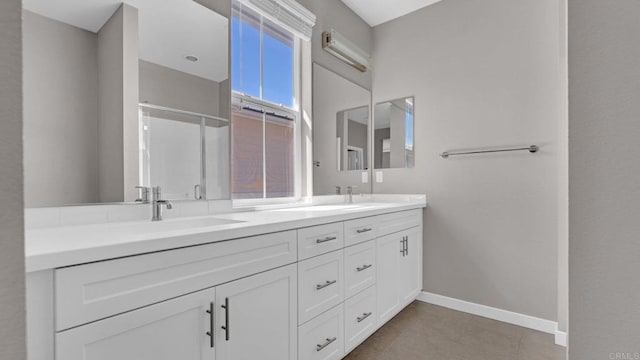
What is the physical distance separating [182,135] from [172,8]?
25.5 inches

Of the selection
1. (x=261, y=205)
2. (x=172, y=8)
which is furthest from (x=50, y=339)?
(x=172, y=8)

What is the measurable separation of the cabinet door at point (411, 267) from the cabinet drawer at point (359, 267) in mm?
477

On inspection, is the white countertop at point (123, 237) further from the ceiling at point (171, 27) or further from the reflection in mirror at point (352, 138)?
the reflection in mirror at point (352, 138)

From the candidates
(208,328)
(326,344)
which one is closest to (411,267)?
(326,344)

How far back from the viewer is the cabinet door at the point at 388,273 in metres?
1.95

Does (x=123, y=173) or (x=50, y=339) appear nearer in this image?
(x=50, y=339)

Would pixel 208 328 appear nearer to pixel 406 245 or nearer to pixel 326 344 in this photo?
pixel 326 344

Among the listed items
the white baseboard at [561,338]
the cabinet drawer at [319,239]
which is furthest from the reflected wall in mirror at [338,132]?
the white baseboard at [561,338]

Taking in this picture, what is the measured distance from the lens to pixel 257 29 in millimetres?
2070

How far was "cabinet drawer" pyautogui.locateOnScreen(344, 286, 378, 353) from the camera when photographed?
1643 millimetres

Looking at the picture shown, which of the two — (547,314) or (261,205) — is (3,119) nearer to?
(261,205)

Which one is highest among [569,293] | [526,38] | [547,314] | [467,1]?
[467,1]

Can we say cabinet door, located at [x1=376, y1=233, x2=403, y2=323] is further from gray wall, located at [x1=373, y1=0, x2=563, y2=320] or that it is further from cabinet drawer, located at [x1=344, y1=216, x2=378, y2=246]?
gray wall, located at [x1=373, y1=0, x2=563, y2=320]

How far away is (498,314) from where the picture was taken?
2.26m
